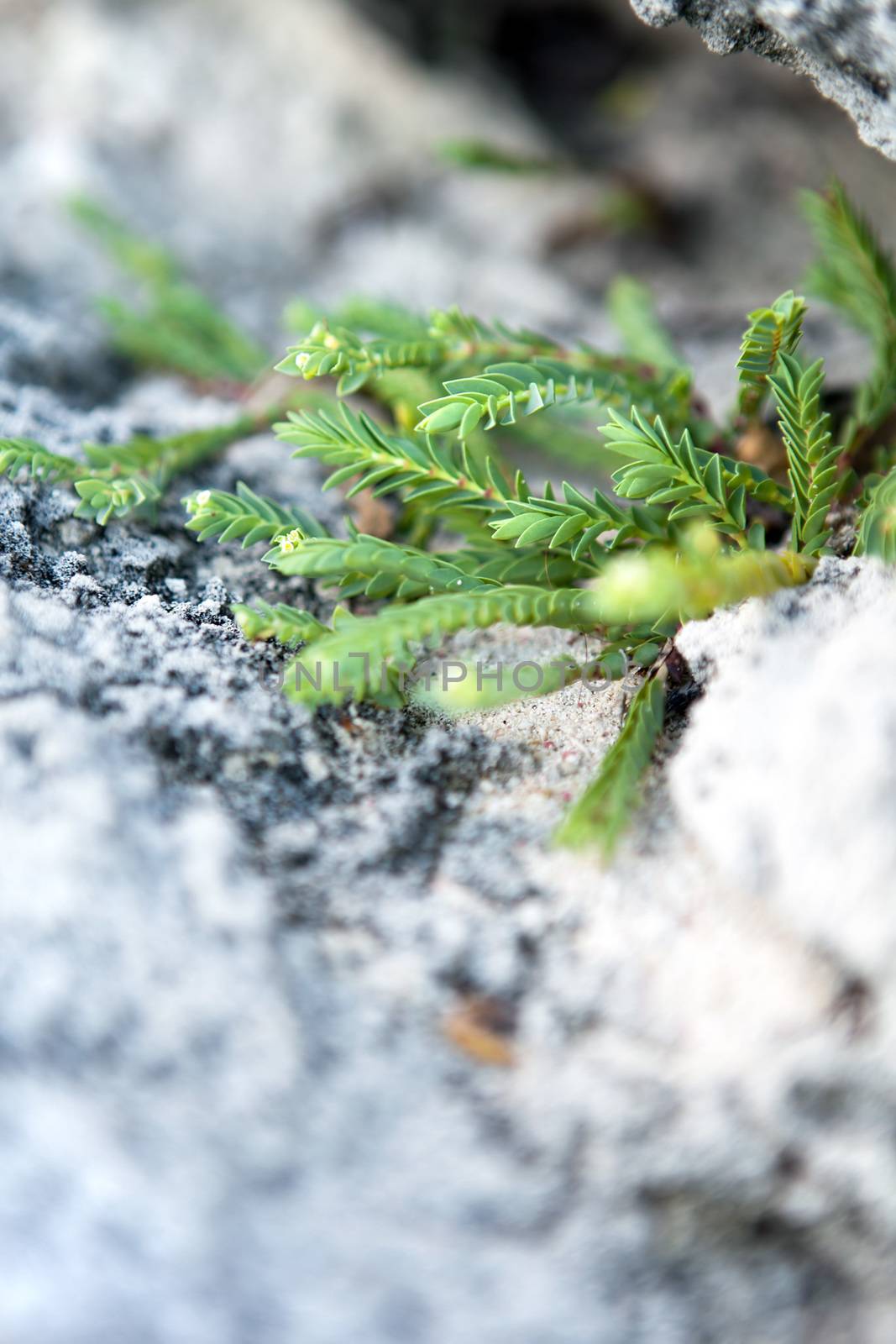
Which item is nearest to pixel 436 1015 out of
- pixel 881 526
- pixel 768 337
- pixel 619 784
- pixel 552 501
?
pixel 619 784

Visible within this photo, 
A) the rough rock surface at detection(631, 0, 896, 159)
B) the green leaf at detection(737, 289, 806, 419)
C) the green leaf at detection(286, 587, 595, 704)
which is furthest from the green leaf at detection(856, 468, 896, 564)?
the rough rock surface at detection(631, 0, 896, 159)

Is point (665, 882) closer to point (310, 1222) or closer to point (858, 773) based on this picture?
point (858, 773)

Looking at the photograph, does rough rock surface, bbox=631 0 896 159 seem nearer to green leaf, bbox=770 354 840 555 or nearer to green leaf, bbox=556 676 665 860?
green leaf, bbox=770 354 840 555

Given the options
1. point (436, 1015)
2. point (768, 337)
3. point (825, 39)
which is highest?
point (825, 39)

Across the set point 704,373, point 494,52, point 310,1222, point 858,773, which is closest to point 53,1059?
point 310,1222

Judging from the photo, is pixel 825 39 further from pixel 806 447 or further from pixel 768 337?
pixel 806 447

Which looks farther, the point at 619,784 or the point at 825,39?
the point at 825,39
